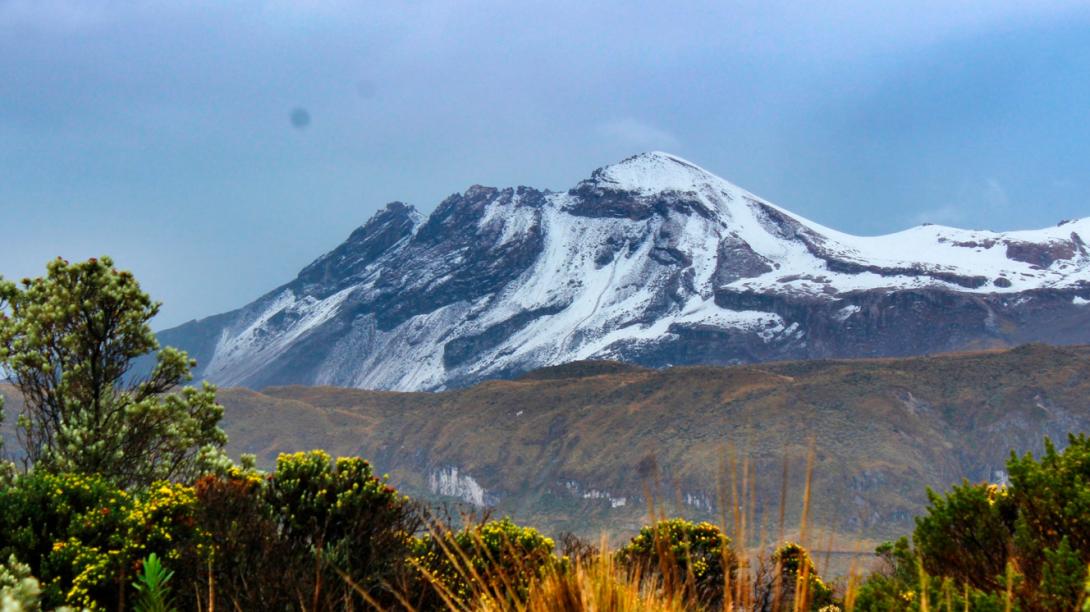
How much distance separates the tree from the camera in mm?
15883

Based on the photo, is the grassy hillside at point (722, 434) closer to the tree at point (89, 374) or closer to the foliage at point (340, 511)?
the tree at point (89, 374)

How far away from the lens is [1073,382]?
483 feet

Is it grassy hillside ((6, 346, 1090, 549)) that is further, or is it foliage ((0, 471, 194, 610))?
grassy hillside ((6, 346, 1090, 549))

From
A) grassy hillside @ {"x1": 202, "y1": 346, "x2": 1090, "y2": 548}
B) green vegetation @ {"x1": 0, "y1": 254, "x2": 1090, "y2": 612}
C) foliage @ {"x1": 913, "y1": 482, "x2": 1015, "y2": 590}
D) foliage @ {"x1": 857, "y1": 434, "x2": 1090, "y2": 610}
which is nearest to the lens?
green vegetation @ {"x1": 0, "y1": 254, "x2": 1090, "y2": 612}

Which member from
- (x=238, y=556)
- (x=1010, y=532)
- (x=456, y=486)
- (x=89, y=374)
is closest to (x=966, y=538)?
(x=1010, y=532)

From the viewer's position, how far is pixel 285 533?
38.0 feet

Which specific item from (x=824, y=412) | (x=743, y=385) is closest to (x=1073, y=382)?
(x=824, y=412)

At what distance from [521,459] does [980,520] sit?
159382mm

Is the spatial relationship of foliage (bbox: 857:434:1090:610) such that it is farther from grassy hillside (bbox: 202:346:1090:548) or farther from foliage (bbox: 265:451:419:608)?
grassy hillside (bbox: 202:346:1090:548)

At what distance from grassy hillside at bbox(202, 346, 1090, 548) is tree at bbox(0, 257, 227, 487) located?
336ft

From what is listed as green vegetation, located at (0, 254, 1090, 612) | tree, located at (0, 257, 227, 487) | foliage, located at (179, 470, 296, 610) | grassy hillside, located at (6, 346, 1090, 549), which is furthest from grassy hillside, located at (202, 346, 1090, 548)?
foliage, located at (179, 470, 296, 610)

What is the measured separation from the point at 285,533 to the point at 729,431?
10936 centimetres

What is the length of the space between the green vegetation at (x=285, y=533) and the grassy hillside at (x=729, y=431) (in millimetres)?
103170

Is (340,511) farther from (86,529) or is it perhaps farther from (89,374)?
(89,374)
